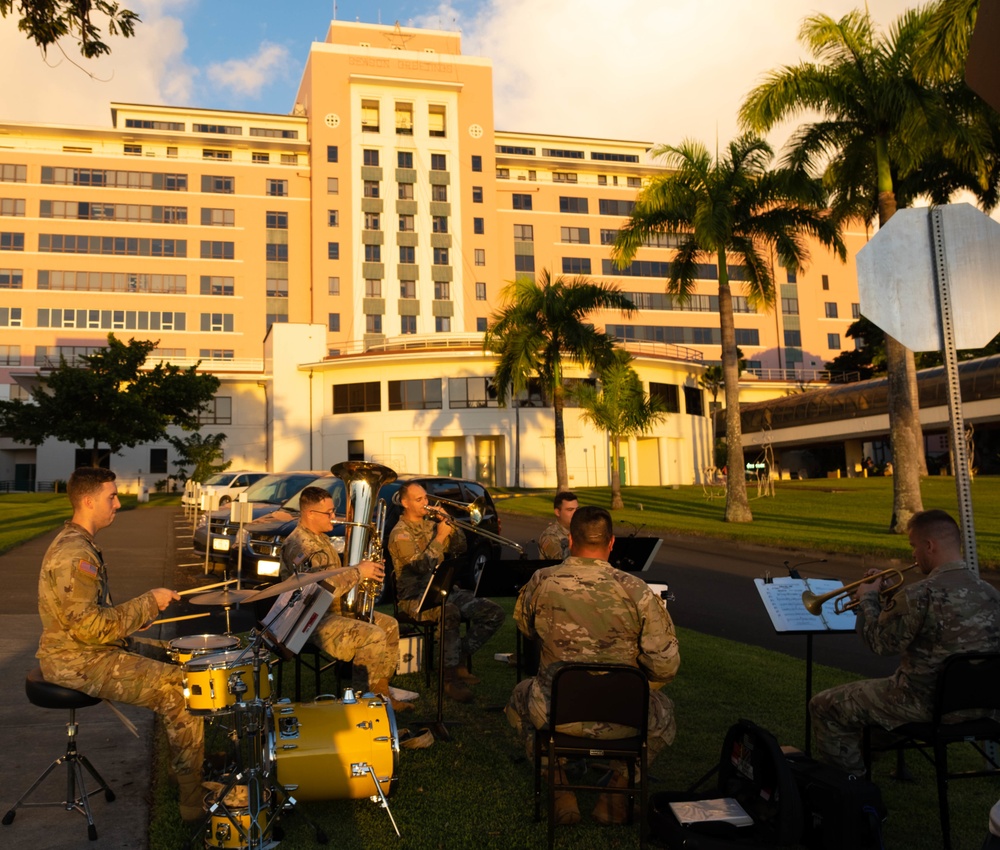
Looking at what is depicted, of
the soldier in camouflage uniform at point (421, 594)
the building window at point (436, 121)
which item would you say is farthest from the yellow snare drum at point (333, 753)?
the building window at point (436, 121)

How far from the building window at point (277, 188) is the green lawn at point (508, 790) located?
6806 cm

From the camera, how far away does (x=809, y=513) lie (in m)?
25.9

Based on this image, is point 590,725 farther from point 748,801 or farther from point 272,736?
point 272,736

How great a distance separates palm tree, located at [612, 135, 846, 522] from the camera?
24.8 m

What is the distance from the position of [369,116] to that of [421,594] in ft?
233

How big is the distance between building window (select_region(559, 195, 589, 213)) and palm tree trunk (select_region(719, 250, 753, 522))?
5274 centimetres

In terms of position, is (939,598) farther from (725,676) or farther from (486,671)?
(486,671)

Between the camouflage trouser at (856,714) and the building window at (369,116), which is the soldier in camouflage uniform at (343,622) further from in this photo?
the building window at (369,116)

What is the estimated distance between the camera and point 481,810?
4.99 m

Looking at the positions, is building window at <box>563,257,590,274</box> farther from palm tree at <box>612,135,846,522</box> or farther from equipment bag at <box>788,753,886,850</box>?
equipment bag at <box>788,753,886,850</box>

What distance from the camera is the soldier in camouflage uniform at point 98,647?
4.65 metres

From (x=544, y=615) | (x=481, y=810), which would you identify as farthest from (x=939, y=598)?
(x=481, y=810)

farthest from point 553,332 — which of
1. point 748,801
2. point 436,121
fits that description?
point 436,121

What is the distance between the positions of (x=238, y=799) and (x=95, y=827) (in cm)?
119
